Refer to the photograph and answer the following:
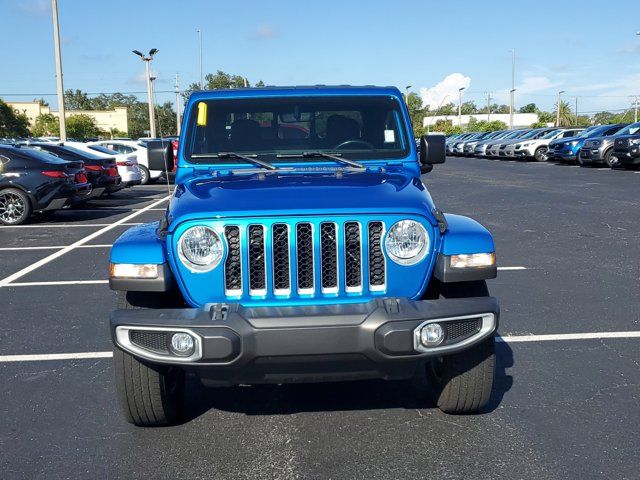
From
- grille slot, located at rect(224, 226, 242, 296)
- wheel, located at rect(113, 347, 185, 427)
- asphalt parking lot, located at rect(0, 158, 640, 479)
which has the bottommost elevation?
asphalt parking lot, located at rect(0, 158, 640, 479)

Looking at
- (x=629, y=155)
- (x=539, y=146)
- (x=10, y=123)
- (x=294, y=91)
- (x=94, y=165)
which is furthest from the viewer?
(x=10, y=123)

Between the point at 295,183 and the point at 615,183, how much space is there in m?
18.4

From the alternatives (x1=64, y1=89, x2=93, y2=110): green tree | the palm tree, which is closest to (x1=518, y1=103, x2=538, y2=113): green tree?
the palm tree

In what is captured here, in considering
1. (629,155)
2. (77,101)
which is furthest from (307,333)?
(77,101)

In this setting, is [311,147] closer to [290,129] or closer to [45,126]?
[290,129]

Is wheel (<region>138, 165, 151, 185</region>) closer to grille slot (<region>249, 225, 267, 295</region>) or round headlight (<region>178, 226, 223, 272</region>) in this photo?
round headlight (<region>178, 226, 223, 272</region>)

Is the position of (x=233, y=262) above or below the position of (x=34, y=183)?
above

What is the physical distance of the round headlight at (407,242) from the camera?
3789mm

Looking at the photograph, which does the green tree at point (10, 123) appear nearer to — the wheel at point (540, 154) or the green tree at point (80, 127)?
the green tree at point (80, 127)

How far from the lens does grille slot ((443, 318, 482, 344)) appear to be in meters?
3.63

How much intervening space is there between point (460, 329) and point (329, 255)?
0.73 metres

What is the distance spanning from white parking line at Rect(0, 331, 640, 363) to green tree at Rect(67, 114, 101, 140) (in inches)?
2875

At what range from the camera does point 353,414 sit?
439cm

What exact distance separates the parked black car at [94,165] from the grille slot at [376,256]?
14.0 metres
